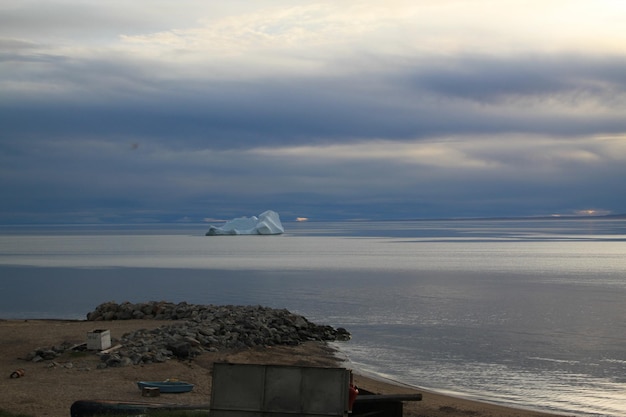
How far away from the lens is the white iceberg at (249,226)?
122 m

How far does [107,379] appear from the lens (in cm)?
1470

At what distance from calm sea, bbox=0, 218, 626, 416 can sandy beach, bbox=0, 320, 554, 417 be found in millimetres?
1192

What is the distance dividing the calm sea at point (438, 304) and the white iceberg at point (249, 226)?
176ft

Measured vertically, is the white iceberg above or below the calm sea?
above

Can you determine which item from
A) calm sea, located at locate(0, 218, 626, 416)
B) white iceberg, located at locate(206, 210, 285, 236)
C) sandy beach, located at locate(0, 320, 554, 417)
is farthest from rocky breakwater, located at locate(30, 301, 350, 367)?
white iceberg, located at locate(206, 210, 285, 236)

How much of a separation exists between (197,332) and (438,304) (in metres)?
16.0

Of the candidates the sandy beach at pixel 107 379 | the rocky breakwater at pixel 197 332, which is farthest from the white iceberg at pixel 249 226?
the sandy beach at pixel 107 379

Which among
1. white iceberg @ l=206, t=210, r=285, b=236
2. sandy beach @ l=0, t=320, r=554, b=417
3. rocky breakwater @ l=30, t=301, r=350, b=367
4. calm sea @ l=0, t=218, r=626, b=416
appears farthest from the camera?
white iceberg @ l=206, t=210, r=285, b=236

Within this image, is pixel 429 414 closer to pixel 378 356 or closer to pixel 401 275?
pixel 378 356

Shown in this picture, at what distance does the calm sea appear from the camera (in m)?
18.0

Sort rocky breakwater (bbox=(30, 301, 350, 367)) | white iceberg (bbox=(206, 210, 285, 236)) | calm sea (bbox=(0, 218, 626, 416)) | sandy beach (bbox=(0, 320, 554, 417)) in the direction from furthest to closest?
white iceberg (bbox=(206, 210, 285, 236)) < calm sea (bbox=(0, 218, 626, 416)) < rocky breakwater (bbox=(30, 301, 350, 367)) < sandy beach (bbox=(0, 320, 554, 417))

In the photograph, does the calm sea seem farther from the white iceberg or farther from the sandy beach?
the white iceberg

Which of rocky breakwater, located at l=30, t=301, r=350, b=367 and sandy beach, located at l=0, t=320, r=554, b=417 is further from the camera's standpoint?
rocky breakwater, located at l=30, t=301, r=350, b=367

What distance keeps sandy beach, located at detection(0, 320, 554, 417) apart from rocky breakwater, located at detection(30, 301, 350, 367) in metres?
0.38
